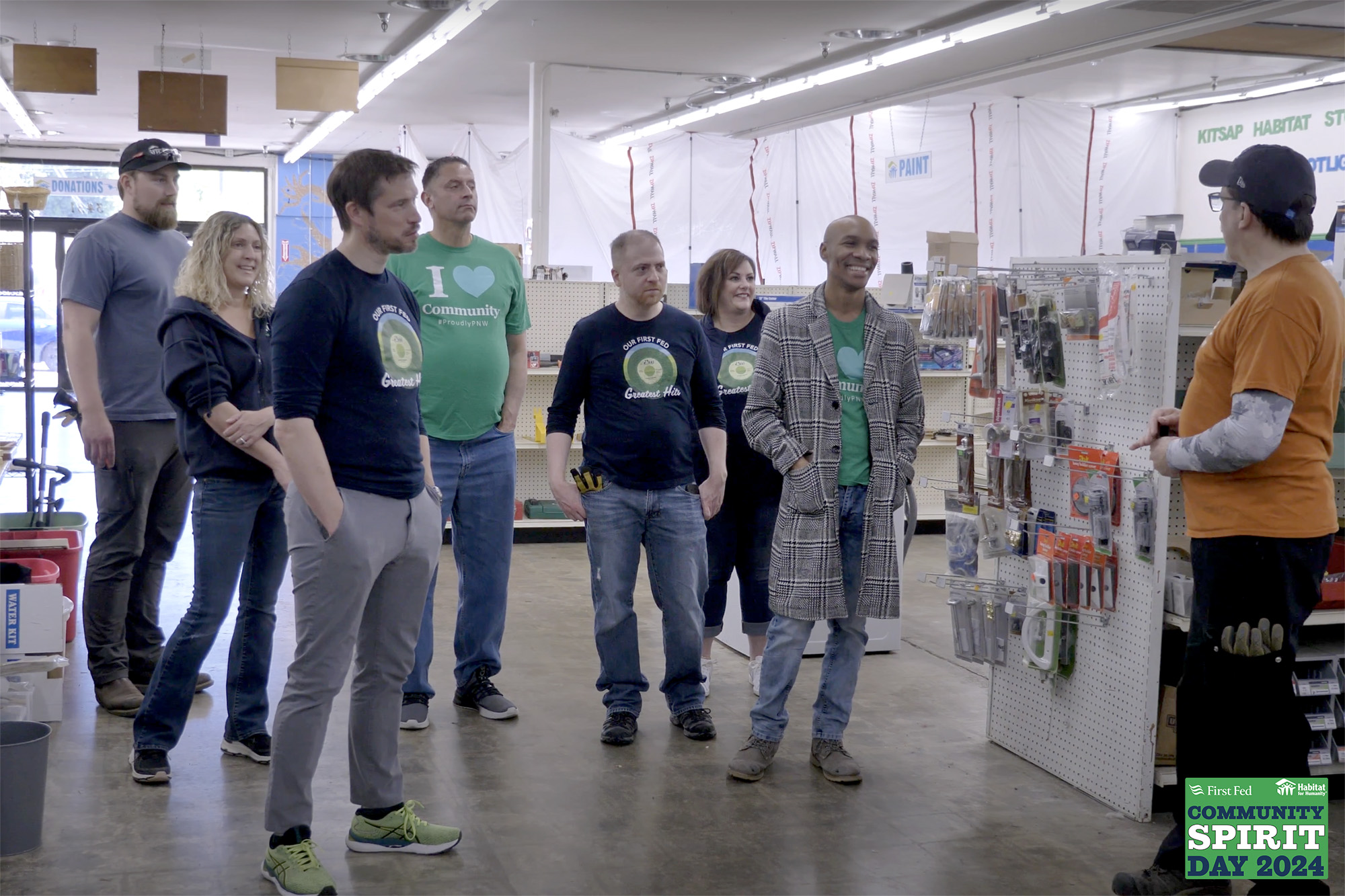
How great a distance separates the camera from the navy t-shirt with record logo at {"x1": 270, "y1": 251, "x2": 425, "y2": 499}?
2420 millimetres

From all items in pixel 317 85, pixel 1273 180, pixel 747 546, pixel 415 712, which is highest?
pixel 317 85

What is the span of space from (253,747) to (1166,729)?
2.54 m

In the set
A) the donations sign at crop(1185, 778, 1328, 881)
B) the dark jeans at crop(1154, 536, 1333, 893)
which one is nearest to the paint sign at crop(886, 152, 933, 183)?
the dark jeans at crop(1154, 536, 1333, 893)

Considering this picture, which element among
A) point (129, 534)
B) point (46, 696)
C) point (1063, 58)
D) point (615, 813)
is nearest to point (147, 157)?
point (129, 534)

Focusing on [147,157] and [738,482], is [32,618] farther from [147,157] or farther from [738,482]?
[738,482]

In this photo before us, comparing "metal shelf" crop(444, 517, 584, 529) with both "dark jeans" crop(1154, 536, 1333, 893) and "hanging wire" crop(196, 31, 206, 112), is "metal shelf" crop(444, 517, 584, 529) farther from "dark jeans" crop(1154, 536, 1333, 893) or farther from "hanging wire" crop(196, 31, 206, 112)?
"dark jeans" crop(1154, 536, 1333, 893)

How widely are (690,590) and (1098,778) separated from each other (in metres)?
1.28

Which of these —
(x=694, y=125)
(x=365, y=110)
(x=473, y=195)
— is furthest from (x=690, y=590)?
(x=365, y=110)

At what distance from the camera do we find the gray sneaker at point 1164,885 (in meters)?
2.66

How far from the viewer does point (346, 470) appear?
2.49m

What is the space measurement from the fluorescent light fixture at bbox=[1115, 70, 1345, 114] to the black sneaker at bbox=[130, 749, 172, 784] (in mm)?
10263

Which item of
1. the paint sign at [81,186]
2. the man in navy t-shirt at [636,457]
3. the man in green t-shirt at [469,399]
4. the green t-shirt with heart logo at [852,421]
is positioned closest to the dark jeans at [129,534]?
the man in green t-shirt at [469,399]

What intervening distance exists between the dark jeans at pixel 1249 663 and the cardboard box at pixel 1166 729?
0.56 meters

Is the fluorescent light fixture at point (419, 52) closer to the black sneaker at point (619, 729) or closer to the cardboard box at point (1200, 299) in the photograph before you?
the black sneaker at point (619, 729)
